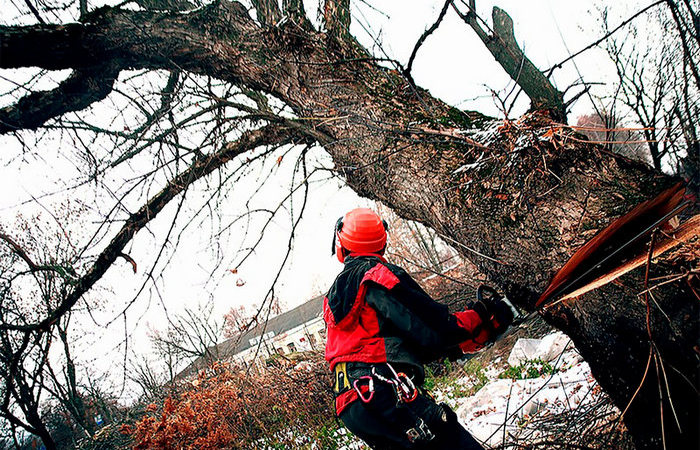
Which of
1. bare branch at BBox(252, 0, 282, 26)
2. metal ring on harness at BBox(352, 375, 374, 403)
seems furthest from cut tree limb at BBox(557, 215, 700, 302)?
bare branch at BBox(252, 0, 282, 26)

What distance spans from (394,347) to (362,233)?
63cm

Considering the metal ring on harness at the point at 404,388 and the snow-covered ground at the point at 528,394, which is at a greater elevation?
the metal ring on harness at the point at 404,388

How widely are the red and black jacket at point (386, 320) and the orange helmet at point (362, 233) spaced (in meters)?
0.11

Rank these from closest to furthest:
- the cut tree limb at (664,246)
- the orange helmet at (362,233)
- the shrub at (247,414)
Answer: the cut tree limb at (664,246) → the orange helmet at (362,233) → the shrub at (247,414)

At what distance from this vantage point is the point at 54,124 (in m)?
2.75

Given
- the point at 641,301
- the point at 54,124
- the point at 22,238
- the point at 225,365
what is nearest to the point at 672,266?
the point at 641,301

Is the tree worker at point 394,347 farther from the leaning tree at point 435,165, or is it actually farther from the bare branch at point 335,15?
the bare branch at point 335,15

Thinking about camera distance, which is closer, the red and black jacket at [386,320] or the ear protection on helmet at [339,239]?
the red and black jacket at [386,320]

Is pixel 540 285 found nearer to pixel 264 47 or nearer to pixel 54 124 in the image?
pixel 264 47

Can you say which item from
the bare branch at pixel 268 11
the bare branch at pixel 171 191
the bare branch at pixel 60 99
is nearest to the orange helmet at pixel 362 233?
the bare branch at pixel 171 191

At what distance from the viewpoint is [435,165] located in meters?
2.14

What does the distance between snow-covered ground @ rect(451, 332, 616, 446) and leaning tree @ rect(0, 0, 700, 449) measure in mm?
2089

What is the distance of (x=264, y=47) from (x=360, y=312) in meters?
1.94

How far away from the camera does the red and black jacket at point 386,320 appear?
175cm
